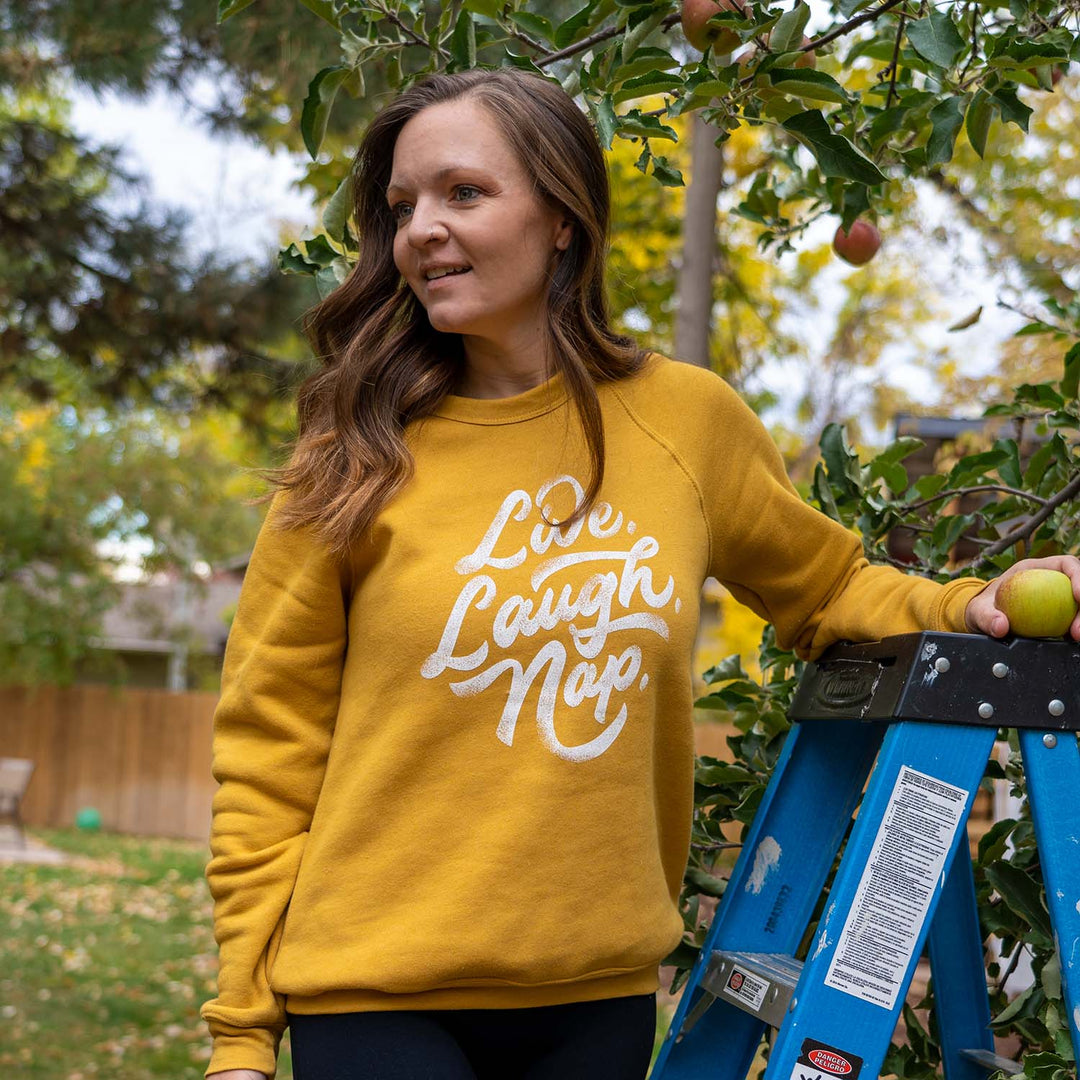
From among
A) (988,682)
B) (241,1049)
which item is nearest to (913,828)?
(988,682)

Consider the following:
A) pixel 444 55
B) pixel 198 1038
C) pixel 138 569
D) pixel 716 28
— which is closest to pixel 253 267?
pixel 198 1038

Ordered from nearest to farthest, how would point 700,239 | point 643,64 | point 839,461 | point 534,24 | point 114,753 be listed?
point 643,64 < point 534,24 < point 839,461 < point 700,239 < point 114,753

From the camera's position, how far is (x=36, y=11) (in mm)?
5145

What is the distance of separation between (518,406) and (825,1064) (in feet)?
→ 2.79

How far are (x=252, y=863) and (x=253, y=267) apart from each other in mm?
4878

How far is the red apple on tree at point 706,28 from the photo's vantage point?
5.91 feet

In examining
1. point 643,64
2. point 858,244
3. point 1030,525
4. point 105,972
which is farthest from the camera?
point 105,972

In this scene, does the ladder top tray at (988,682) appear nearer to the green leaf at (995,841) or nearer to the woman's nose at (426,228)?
the green leaf at (995,841)

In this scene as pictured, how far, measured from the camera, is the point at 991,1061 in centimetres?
174

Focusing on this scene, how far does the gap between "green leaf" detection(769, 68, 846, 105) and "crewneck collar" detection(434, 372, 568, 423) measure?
47 cm

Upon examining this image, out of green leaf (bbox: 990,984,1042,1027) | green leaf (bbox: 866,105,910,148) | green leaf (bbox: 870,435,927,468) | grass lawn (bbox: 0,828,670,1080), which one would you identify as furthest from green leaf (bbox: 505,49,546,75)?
grass lawn (bbox: 0,828,670,1080)

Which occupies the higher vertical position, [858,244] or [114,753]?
[858,244]

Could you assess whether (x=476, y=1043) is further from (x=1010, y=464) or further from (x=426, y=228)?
(x=1010, y=464)

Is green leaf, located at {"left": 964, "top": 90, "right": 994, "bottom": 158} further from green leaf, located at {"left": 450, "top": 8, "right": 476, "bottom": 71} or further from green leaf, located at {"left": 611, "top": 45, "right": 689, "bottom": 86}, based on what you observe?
green leaf, located at {"left": 450, "top": 8, "right": 476, "bottom": 71}
